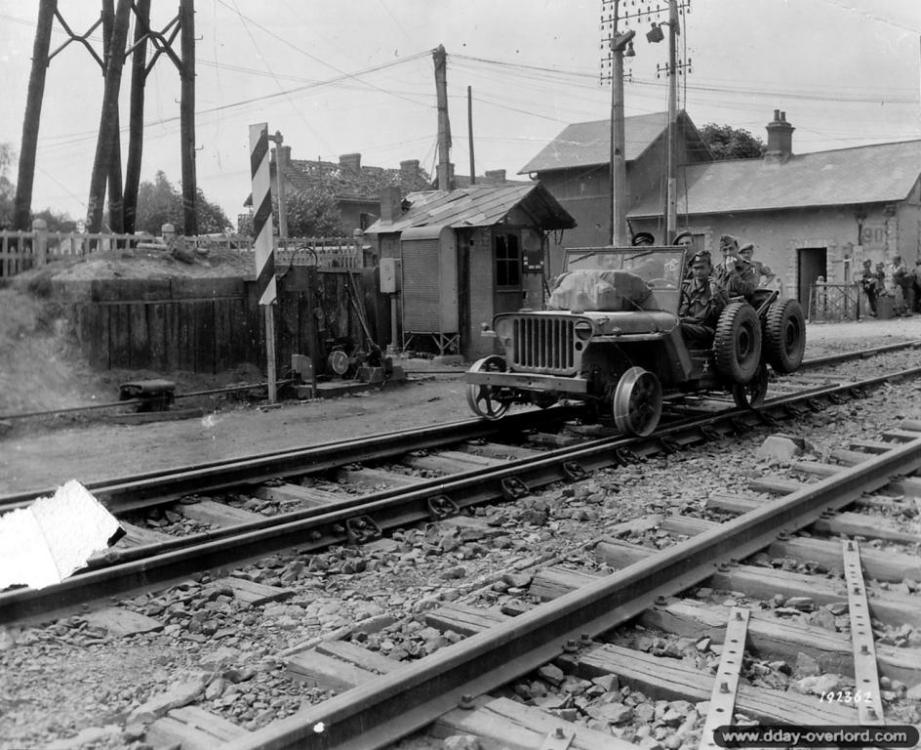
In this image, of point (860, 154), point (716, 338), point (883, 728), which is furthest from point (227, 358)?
point (860, 154)

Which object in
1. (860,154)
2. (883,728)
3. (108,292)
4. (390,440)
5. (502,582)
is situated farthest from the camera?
(860,154)

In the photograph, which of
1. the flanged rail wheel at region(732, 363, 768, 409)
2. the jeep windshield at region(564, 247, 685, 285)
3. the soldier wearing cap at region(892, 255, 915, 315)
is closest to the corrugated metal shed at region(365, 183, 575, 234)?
the jeep windshield at region(564, 247, 685, 285)

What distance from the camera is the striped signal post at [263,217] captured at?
448 inches

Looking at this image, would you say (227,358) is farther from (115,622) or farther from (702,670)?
(702,670)

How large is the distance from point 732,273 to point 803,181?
25.4 m

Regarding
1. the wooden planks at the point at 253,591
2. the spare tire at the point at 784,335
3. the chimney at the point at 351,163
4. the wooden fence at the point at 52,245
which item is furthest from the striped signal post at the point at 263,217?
the chimney at the point at 351,163

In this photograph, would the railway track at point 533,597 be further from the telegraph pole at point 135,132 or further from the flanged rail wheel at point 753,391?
the telegraph pole at point 135,132

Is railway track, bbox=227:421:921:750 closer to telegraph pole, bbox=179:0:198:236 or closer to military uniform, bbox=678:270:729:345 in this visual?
military uniform, bbox=678:270:729:345

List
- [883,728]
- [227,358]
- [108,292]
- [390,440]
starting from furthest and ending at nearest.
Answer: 1. [227,358]
2. [108,292]
3. [390,440]
4. [883,728]

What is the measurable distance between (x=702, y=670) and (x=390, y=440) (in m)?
4.77

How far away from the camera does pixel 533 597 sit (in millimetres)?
4883

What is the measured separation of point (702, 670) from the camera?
157 inches

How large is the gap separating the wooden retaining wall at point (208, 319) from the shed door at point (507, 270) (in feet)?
12.7

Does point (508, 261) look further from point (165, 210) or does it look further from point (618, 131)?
point (165, 210)
